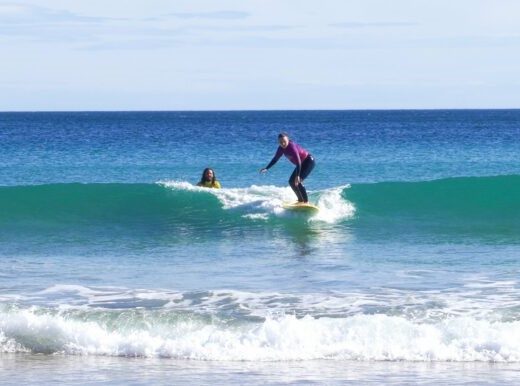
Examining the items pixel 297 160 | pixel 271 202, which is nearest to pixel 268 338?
pixel 297 160

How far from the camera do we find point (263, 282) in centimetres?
1400

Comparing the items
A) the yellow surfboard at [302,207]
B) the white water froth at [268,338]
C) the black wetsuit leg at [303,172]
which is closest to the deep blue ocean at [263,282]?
the white water froth at [268,338]

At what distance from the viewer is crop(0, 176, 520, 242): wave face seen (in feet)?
64.3

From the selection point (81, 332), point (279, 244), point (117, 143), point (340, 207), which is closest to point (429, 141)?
point (117, 143)

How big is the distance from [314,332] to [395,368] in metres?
1.21

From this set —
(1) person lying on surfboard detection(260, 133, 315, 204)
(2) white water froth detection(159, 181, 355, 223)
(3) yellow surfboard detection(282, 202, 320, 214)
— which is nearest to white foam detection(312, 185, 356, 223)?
(2) white water froth detection(159, 181, 355, 223)

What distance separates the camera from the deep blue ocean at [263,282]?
1081cm

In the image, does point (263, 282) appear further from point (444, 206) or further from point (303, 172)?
point (444, 206)

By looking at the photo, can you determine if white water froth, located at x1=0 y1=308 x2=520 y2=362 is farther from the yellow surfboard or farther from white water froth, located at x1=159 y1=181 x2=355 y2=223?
white water froth, located at x1=159 y1=181 x2=355 y2=223

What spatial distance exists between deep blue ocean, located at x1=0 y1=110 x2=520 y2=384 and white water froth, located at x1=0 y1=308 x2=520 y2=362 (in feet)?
0.06

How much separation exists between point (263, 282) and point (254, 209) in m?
6.82

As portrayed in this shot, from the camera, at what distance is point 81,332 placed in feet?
38.1

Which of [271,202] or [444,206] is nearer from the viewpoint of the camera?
[271,202]

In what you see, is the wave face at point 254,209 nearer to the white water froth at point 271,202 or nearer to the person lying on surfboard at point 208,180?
the white water froth at point 271,202
